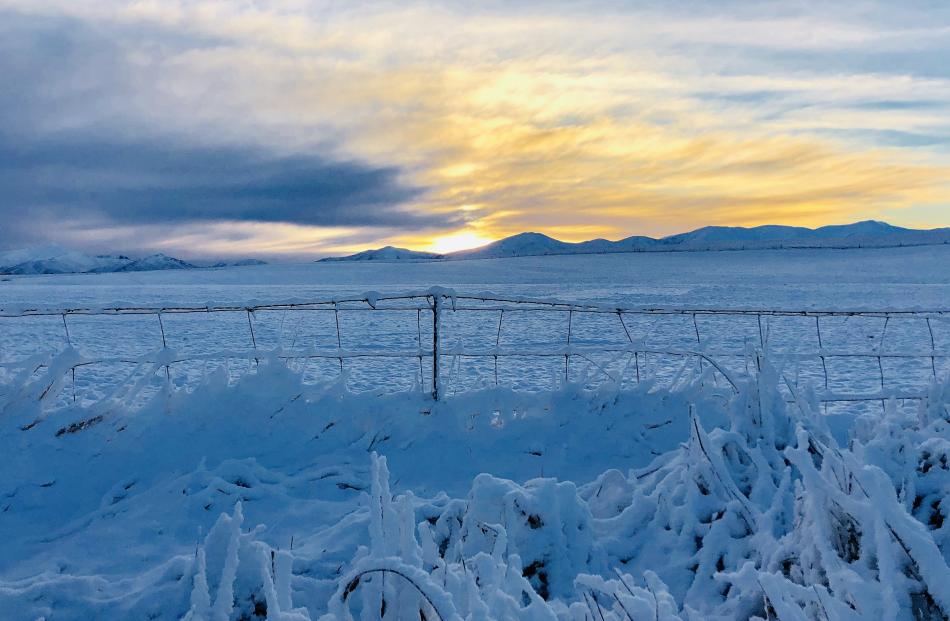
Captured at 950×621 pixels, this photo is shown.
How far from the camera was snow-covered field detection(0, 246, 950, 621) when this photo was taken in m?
2.02

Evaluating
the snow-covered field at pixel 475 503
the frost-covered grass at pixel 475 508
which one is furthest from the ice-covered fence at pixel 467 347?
the frost-covered grass at pixel 475 508

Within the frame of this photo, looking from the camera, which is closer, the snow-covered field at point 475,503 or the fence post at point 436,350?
the snow-covered field at point 475,503

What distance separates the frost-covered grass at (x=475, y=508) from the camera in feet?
6.57

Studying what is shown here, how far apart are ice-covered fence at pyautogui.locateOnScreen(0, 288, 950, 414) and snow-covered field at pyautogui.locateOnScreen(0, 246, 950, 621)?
487mm

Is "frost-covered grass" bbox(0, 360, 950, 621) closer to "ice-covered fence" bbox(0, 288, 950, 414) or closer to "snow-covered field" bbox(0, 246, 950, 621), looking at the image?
"snow-covered field" bbox(0, 246, 950, 621)

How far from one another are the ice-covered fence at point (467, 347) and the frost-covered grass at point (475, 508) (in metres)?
0.72

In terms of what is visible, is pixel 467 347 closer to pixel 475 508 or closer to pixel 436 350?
pixel 436 350

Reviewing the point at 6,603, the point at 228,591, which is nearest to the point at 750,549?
the point at 228,591

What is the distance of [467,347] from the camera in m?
13.4

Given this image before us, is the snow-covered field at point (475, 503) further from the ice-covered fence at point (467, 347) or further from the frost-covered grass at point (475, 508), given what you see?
the ice-covered fence at point (467, 347)

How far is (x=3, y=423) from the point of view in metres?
7.20

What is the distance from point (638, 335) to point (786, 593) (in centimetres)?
2670

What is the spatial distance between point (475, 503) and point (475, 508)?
30 millimetres

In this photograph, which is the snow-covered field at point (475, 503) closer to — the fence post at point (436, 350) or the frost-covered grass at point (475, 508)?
the frost-covered grass at point (475, 508)
